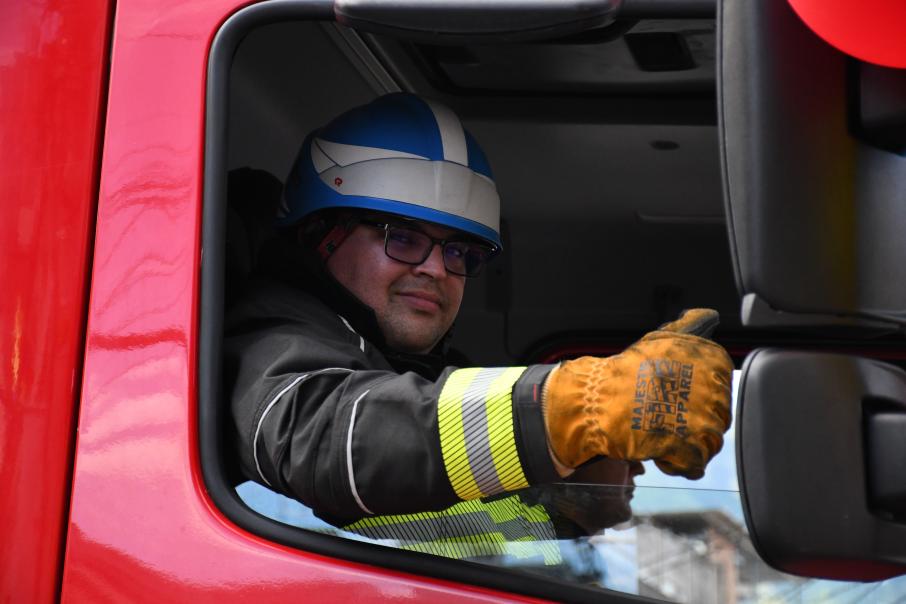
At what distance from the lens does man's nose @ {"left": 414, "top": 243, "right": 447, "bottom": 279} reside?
206 cm

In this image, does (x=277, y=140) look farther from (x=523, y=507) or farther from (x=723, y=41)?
(x=723, y=41)

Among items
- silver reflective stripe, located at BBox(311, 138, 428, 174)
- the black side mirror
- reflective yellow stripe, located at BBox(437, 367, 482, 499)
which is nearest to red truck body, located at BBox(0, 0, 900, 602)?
reflective yellow stripe, located at BBox(437, 367, 482, 499)

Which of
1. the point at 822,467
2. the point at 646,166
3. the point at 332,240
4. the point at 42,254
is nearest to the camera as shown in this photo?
the point at 822,467

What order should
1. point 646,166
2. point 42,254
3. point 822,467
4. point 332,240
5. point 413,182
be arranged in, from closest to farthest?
point 822,467 < point 42,254 < point 413,182 < point 332,240 < point 646,166

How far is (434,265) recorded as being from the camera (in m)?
2.07

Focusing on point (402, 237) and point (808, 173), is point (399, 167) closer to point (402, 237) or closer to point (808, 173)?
point (402, 237)

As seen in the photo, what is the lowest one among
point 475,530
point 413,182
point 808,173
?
point 475,530

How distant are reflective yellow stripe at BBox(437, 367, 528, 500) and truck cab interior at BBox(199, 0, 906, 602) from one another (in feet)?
0.37

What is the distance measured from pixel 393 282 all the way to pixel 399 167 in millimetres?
213

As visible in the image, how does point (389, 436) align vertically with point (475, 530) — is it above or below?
above

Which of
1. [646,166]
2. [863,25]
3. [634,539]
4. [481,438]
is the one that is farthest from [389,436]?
[646,166]

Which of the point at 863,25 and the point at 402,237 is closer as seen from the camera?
the point at 863,25

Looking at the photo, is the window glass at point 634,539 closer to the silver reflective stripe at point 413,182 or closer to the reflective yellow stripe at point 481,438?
the reflective yellow stripe at point 481,438

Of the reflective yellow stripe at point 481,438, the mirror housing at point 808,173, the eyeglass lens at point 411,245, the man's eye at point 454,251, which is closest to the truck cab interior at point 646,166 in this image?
the mirror housing at point 808,173
